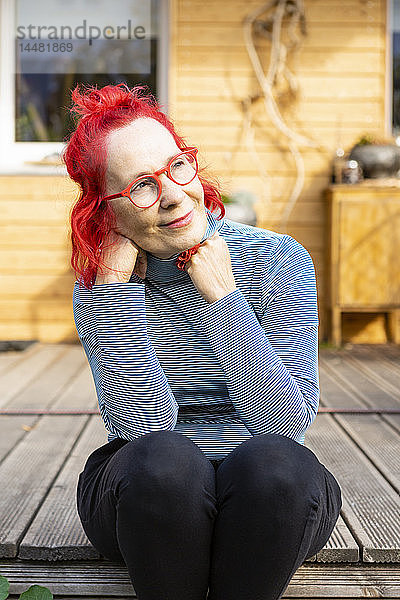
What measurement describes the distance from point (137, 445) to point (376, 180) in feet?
10.9

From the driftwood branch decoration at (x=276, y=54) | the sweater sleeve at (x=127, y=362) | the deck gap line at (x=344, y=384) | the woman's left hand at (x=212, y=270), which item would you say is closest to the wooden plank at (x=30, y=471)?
the sweater sleeve at (x=127, y=362)

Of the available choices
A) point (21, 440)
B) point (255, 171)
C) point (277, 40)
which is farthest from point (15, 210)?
point (21, 440)

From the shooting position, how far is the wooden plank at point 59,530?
1.55 m

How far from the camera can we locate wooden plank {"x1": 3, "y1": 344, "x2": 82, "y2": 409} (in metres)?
3.03

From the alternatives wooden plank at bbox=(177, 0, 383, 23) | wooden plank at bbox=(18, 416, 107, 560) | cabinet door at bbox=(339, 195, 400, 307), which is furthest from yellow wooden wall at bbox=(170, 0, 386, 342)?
wooden plank at bbox=(18, 416, 107, 560)

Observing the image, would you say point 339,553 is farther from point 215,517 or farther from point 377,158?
point 377,158

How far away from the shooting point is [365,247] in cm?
427

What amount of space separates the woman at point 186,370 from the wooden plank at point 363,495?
222 mm

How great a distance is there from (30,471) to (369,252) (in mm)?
2640

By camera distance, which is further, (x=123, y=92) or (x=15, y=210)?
(x=15, y=210)

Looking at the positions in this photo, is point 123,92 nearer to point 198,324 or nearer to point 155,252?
point 155,252

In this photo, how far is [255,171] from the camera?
4.52 m

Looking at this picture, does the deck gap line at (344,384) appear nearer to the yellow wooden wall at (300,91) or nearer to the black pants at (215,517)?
the yellow wooden wall at (300,91)

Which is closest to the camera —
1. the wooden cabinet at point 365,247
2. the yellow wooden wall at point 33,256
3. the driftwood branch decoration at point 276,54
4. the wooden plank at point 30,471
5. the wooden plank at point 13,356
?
the wooden plank at point 30,471
